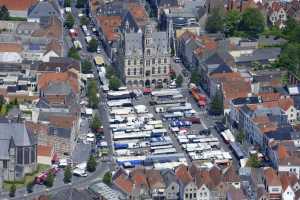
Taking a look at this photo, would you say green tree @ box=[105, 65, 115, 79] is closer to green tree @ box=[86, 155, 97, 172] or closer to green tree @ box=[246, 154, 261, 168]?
green tree @ box=[86, 155, 97, 172]

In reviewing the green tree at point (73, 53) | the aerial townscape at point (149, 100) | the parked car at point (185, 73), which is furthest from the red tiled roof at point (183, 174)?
the green tree at point (73, 53)

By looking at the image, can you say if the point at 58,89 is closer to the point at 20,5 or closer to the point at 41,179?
the point at 41,179

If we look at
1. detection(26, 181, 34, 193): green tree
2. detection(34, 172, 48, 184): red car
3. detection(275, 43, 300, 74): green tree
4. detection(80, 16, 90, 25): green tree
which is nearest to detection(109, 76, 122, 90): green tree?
detection(275, 43, 300, 74): green tree

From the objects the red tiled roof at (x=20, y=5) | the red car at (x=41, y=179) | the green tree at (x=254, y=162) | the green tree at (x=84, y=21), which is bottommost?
the red car at (x=41, y=179)

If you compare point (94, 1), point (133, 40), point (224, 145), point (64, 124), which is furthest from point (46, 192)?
point (94, 1)

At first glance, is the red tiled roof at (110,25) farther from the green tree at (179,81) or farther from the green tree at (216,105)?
the green tree at (216,105)

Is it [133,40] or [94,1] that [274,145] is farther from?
[94,1]
